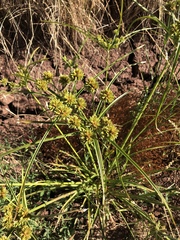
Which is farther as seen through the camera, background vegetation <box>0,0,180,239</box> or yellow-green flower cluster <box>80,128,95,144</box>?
background vegetation <box>0,0,180,239</box>

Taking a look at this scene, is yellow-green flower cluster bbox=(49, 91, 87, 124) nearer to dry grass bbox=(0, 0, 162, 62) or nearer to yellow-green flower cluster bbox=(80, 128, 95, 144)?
yellow-green flower cluster bbox=(80, 128, 95, 144)

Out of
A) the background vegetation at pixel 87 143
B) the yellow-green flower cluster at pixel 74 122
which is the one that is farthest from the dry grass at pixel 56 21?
the yellow-green flower cluster at pixel 74 122

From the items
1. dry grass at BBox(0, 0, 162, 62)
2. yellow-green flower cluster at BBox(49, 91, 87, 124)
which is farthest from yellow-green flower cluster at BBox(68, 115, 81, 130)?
dry grass at BBox(0, 0, 162, 62)

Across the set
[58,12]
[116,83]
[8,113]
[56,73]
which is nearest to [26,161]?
[8,113]

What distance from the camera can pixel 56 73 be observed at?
1.79 metres

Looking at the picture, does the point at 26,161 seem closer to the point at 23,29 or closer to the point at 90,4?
the point at 23,29

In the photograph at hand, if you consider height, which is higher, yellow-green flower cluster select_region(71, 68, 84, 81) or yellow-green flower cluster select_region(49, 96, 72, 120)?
yellow-green flower cluster select_region(71, 68, 84, 81)

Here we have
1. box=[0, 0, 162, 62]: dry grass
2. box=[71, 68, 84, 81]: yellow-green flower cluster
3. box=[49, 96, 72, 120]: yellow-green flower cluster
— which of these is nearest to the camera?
box=[49, 96, 72, 120]: yellow-green flower cluster

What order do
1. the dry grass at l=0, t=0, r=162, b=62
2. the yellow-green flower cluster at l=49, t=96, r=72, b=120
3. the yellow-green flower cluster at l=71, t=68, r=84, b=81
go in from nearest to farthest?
the yellow-green flower cluster at l=49, t=96, r=72, b=120 → the yellow-green flower cluster at l=71, t=68, r=84, b=81 → the dry grass at l=0, t=0, r=162, b=62

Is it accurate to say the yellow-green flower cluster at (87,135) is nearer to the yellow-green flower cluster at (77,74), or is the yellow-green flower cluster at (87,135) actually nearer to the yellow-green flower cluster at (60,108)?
the yellow-green flower cluster at (60,108)

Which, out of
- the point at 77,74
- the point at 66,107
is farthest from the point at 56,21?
the point at 66,107

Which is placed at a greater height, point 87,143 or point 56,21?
point 56,21

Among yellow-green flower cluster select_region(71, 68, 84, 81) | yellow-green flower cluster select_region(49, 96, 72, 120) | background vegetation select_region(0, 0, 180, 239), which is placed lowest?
background vegetation select_region(0, 0, 180, 239)

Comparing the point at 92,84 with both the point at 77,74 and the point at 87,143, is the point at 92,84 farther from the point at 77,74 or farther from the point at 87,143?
the point at 87,143
